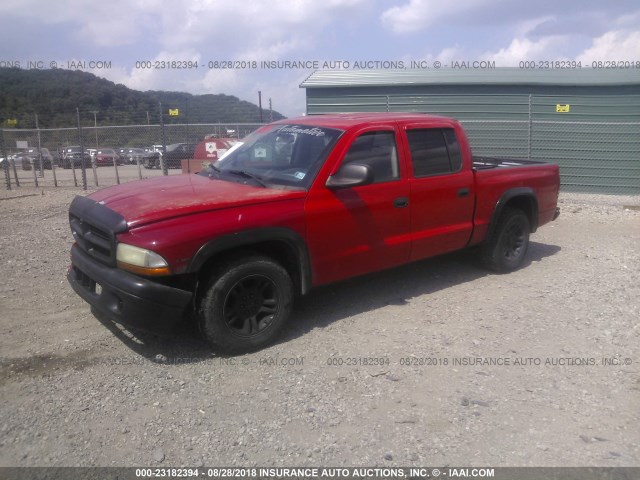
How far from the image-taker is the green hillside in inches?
878

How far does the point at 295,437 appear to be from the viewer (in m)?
3.43

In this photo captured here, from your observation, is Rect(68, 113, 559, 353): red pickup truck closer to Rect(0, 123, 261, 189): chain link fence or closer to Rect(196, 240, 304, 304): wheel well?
Rect(196, 240, 304, 304): wheel well

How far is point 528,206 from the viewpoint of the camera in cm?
692

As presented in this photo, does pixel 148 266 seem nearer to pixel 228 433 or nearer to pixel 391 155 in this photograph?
pixel 228 433

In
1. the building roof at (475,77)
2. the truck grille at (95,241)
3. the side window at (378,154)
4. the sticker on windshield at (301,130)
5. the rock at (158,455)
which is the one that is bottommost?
the rock at (158,455)

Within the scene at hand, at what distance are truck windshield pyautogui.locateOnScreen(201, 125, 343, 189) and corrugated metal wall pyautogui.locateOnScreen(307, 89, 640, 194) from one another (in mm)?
8405

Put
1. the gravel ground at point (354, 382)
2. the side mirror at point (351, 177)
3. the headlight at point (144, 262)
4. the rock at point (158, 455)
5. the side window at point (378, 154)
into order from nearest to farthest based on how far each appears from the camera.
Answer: the rock at point (158, 455)
the gravel ground at point (354, 382)
the headlight at point (144, 262)
the side mirror at point (351, 177)
the side window at point (378, 154)

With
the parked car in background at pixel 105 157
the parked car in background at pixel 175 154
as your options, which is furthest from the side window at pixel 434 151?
the parked car in background at pixel 105 157

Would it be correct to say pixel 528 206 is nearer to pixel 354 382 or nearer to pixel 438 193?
pixel 438 193

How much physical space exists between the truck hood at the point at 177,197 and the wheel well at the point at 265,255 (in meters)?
0.34

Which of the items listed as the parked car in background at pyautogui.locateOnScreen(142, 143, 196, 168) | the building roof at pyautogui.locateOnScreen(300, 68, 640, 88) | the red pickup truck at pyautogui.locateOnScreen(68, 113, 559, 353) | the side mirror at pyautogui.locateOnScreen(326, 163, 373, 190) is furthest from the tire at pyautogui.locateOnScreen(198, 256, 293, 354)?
the parked car in background at pyautogui.locateOnScreen(142, 143, 196, 168)

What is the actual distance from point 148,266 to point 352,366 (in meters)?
1.62

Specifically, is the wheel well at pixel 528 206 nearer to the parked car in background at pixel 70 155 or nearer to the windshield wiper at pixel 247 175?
the windshield wiper at pixel 247 175

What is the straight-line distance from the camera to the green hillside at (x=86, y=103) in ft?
73.2
